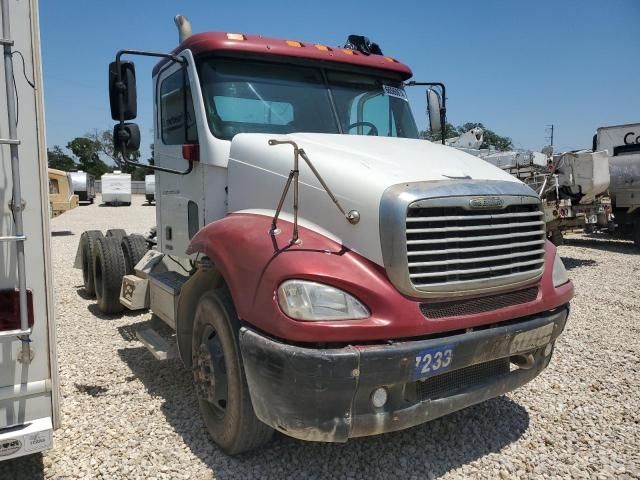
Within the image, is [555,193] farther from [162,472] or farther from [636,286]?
[162,472]

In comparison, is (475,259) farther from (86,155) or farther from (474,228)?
(86,155)

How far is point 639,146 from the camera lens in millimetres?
14758

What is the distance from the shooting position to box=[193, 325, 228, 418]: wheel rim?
3234 mm

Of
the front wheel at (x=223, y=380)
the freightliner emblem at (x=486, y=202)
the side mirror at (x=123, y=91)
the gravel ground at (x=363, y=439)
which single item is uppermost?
the side mirror at (x=123, y=91)

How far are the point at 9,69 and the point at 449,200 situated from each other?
7.37ft

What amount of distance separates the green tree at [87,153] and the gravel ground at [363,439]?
75.8m

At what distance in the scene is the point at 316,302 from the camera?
257 cm

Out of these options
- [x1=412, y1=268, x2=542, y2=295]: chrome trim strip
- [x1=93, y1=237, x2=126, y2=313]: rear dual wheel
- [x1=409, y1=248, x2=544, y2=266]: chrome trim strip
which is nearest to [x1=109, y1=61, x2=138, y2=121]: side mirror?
[x1=409, y1=248, x2=544, y2=266]: chrome trim strip

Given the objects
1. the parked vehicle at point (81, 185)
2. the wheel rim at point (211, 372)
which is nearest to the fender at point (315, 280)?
the wheel rim at point (211, 372)

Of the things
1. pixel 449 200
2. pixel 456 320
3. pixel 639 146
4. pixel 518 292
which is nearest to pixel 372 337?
pixel 456 320

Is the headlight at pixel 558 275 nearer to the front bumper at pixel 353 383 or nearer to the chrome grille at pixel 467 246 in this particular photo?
the chrome grille at pixel 467 246

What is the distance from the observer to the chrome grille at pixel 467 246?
109 inches

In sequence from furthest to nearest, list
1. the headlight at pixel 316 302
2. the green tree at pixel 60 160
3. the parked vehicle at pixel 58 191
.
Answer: the green tree at pixel 60 160 < the parked vehicle at pixel 58 191 < the headlight at pixel 316 302

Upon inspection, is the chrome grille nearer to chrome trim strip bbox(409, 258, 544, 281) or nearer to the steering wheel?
chrome trim strip bbox(409, 258, 544, 281)
